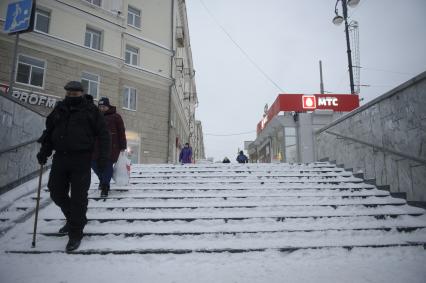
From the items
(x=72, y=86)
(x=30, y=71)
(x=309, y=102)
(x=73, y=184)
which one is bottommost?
(x=73, y=184)

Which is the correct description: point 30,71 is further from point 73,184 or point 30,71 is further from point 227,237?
point 227,237

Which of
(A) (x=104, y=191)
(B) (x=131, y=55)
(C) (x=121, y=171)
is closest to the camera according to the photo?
(A) (x=104, y=191)

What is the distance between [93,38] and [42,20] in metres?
2.71

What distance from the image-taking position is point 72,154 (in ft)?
11.2

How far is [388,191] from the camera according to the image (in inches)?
230

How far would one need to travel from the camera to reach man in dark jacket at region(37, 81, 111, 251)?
339cm

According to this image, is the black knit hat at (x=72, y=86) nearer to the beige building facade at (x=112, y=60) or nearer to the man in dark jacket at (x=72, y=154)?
the man in dark jacket at (x=72, y=154)

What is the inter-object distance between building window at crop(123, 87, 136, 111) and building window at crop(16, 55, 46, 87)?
477cm

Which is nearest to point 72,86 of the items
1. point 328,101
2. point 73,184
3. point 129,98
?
point 73,184

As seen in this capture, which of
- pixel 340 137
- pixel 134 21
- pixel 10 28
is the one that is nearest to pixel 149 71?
pixel 134 21

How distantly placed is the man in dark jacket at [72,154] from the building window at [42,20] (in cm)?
1381

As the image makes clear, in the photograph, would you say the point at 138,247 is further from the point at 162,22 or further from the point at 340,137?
the point at 162,22

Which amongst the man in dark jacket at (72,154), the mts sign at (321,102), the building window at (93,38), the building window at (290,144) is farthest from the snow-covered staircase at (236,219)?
the mts sign at (321,102)

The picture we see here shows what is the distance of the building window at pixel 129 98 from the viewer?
1738 cm
